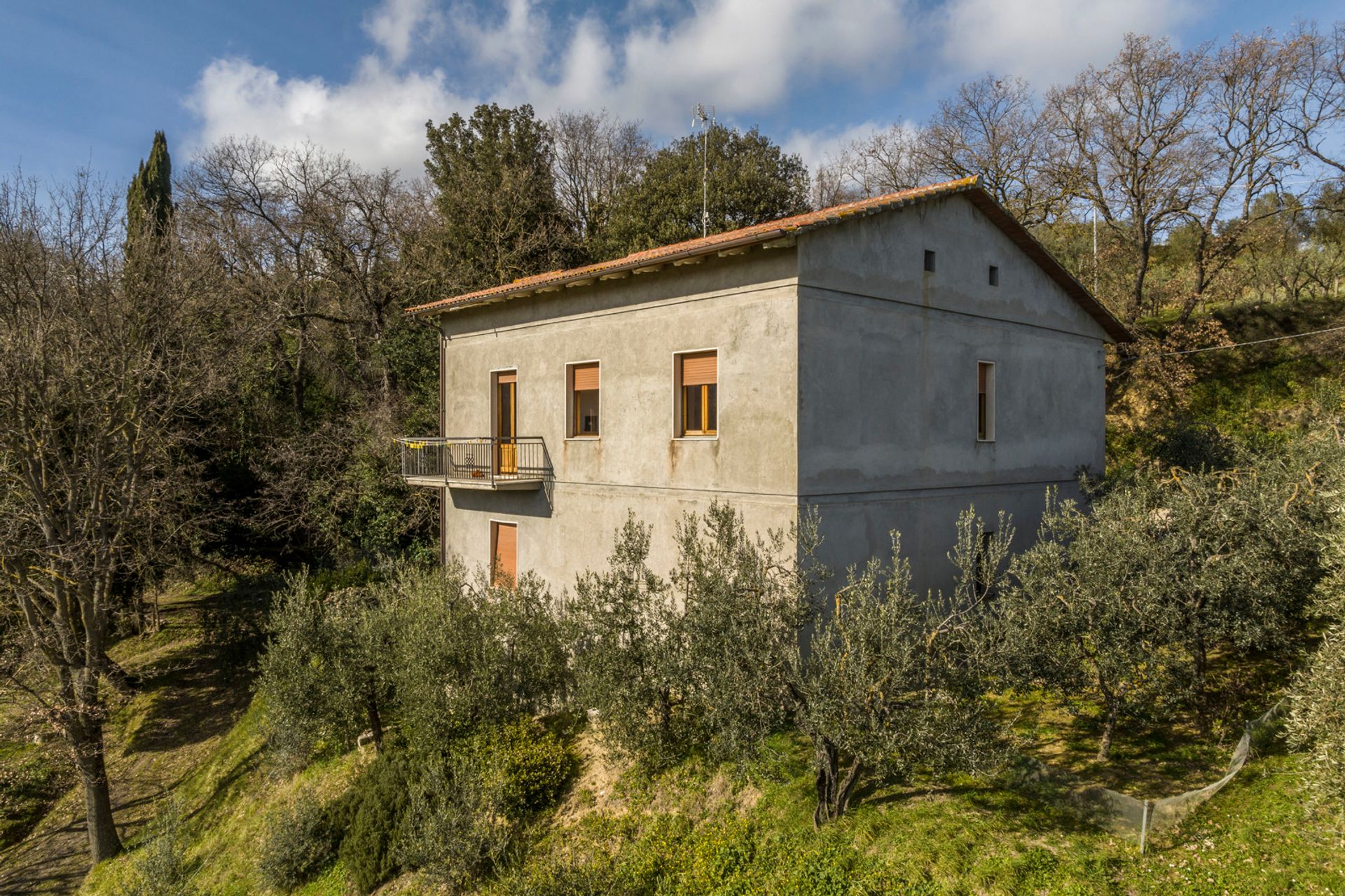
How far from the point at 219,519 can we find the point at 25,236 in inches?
330

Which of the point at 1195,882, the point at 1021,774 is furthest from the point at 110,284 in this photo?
the point at 1195,882

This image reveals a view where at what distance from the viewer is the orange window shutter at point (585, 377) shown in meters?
14.5

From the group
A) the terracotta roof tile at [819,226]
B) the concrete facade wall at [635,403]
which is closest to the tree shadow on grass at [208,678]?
the concrete facade wall at [635,403]

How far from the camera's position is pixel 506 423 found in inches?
666

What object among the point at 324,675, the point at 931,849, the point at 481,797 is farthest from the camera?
the point at 324,675

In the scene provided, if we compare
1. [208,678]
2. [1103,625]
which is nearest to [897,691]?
[1103,625]

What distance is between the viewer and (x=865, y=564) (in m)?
11.9

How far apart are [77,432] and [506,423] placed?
30.4 feet

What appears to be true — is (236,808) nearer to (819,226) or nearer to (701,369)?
(701,369)

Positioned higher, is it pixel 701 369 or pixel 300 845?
pixel 701 369

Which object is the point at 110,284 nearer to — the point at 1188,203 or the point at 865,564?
the point at 865,564

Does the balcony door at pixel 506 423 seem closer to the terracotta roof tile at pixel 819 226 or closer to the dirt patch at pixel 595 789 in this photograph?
the terracotta roof tile at pixel 819 226

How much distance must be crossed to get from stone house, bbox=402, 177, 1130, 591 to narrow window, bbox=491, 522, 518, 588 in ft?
0.15

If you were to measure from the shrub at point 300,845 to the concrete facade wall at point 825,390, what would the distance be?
5482 mm
